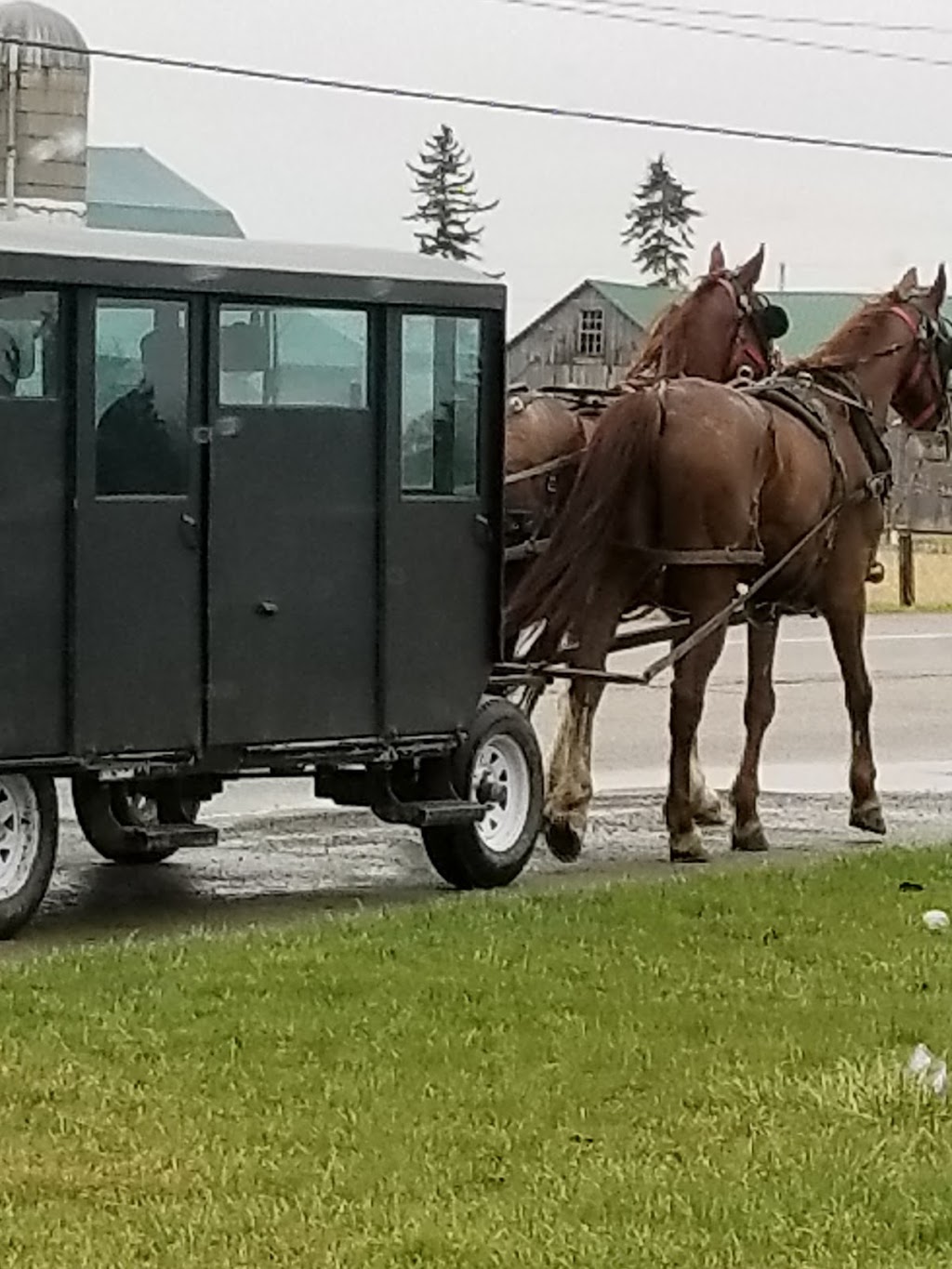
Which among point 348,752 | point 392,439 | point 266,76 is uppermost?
point 266,76

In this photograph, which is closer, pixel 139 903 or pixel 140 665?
pixel 140 665

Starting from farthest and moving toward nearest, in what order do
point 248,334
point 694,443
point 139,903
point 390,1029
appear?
point 694,443 < point 139,903 < point 248,334 < point 390,1029

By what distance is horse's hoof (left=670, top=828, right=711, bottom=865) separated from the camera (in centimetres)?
1262

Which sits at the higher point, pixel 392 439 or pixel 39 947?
pixel 392 439

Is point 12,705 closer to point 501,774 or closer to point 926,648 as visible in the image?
point 501,774

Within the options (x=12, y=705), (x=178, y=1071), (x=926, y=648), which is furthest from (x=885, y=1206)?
(x=926, y=648)

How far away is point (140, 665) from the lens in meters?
10.1

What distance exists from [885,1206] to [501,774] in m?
5.76

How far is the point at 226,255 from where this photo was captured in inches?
408

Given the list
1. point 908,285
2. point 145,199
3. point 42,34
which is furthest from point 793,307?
point 908,285

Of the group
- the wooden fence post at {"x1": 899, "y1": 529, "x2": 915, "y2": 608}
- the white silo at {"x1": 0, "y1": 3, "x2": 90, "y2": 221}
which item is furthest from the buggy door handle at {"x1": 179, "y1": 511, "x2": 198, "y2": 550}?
the wooden fence post at {"x1": 899, "y1": 529, "x2": 915, "y2": 608}

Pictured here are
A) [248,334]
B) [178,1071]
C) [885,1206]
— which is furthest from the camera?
[248,334]

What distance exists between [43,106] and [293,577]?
602 inches

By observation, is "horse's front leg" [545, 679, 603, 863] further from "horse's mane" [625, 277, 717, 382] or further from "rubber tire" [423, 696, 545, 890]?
"horse's mane" [625, 277, 717, 382]
